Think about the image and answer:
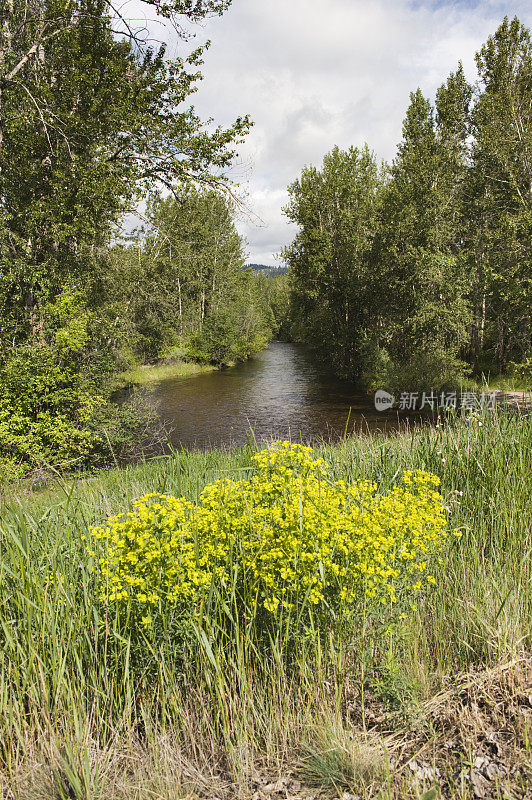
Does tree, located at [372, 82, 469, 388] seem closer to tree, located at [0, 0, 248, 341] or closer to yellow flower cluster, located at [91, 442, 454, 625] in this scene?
tree, located at [0, 0, 248, 341]

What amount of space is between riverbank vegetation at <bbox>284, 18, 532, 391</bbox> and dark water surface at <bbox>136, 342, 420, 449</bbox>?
2.54m

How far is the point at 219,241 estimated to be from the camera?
38.3 metres

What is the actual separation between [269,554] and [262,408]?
1576 centimetres

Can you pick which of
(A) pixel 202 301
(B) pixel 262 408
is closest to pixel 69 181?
(B) pixel 262 408

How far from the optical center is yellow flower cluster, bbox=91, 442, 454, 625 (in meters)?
1.73

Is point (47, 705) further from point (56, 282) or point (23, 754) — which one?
point (56, 282)

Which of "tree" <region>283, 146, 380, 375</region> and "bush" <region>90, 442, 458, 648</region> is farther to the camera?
"tree" <region>283, 146, 380, 375</region>

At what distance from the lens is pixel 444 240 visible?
54.4 feet

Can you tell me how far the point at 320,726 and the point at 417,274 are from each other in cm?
1642

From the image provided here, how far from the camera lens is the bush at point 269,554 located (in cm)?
174

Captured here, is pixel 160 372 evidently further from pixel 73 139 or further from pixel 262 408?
pixel 73 139

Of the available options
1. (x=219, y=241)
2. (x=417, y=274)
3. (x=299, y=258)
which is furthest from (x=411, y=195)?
(x=219, y=241)

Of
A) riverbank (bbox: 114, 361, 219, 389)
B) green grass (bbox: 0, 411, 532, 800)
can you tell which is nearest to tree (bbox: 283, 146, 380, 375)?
riverbank (bbox: 114, 361, 219, 389)

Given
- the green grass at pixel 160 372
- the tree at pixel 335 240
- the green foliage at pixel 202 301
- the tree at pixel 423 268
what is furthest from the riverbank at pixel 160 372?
the tree at pixel 423 268
